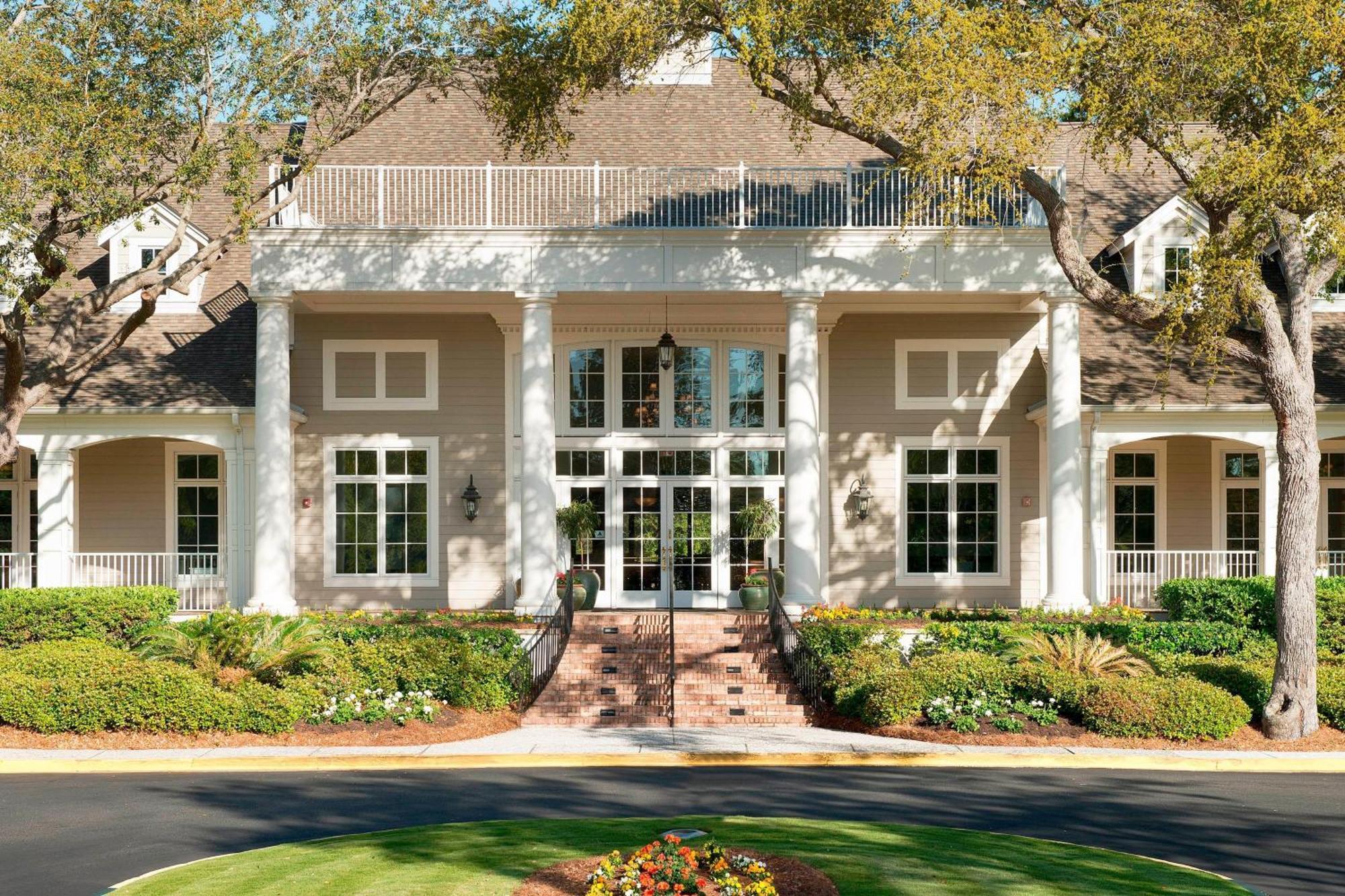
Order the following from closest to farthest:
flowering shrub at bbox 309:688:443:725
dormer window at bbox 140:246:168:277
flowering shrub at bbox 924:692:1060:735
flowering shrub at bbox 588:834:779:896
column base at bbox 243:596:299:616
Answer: flowering shrub at bbox 588:834:779:896 < flowering shrub at bbox 924:692:1060:735 < flowering shrub at bbox 309:688:443:725 < column base at bbox 243:596:299:616 < dormer window at bbox 140:246:168:277

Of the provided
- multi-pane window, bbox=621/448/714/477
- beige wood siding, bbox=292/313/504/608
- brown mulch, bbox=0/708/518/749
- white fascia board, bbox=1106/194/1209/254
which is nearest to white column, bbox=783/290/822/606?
multi-pane window, bbox=621/448/714/477

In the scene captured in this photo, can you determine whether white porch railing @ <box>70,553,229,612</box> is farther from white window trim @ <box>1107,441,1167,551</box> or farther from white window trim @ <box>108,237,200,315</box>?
white window trim @ <box>1107,441,1167,551</box>

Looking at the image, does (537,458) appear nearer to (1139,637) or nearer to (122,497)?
(122,497)

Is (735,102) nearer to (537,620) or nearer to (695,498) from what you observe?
(695,498)

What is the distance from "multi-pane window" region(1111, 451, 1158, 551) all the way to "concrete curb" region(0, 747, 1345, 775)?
873 centimetres

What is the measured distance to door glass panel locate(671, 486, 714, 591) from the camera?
22.5 m

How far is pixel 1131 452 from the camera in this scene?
23.0 meters

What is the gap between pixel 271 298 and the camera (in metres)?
20.2

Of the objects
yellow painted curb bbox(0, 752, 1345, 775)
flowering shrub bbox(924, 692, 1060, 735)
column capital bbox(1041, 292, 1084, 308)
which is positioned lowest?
yellow painted curb bbox(0, 752, 1345, 775)

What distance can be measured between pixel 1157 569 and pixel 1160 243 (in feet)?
18.4

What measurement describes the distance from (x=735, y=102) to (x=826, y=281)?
22.0 feet

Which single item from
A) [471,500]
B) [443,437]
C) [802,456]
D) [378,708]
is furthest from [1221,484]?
[378,708]

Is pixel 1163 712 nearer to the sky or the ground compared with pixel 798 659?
nearer to the ground

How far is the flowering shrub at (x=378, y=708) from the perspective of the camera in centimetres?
1549
